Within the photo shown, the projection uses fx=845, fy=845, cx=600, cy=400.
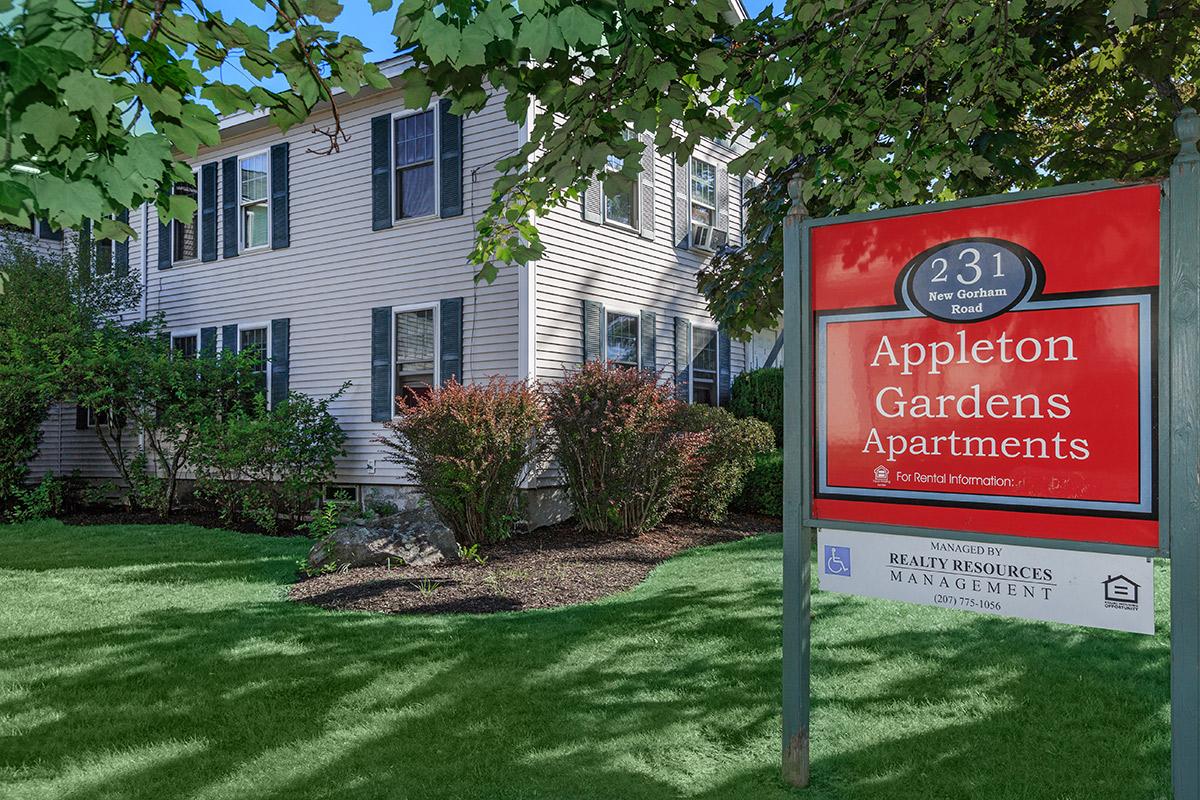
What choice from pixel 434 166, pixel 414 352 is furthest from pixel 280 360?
pixel 434 166

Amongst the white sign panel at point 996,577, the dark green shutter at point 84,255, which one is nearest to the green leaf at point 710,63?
the white sign panel at point 996,577

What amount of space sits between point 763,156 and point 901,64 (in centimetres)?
103

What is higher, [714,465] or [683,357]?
[683,357]

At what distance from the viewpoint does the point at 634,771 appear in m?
3.64

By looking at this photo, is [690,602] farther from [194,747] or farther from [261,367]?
[261,367]

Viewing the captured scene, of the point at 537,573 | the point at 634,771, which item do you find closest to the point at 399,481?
the point at 537,573

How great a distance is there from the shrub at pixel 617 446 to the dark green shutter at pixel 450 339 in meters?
2.07

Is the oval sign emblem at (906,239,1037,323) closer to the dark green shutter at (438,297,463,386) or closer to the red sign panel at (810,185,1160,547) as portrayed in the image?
the red sign panel at (810,185,1160,547)

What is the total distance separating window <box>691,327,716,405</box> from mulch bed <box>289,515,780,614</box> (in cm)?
494

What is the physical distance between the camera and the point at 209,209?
15.1 metres

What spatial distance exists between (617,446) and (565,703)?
584 centimetres

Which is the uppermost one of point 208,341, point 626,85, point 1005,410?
point 626,85

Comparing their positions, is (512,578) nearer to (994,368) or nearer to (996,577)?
(996,577)

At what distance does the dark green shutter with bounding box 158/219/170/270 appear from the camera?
16016 mm
